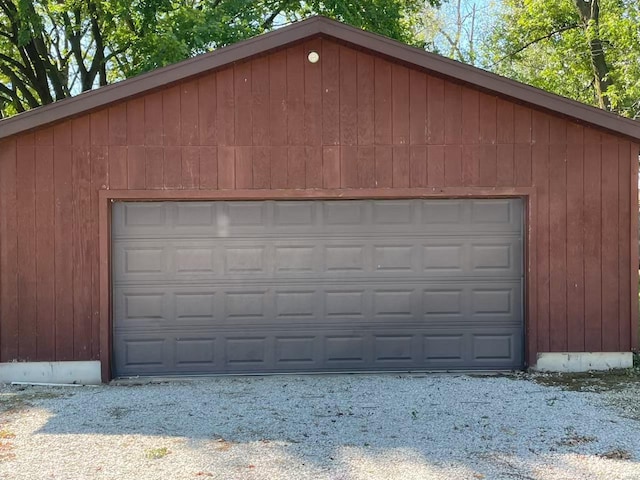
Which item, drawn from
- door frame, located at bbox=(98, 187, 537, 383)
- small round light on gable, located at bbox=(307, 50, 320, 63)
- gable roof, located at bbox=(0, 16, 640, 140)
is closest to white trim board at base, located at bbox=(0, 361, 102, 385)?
door frame, located at bbox=(98, 187, 537, 383)

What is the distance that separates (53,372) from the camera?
7.45 meters

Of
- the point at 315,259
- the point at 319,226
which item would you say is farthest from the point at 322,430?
the point at 319,226

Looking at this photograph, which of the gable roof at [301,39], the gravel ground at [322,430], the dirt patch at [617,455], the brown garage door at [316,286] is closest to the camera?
the gravel ground at [322,430]

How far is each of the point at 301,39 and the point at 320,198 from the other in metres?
1.78

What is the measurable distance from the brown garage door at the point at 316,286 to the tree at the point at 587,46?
11028mm

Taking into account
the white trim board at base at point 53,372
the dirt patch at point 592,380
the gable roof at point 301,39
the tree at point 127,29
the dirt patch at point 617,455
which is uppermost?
the tree at point 127,29

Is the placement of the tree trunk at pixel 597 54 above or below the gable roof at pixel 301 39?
above

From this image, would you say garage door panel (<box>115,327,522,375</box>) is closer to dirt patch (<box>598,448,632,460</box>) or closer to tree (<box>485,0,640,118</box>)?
dirt patch (<box>598,448,632,460</box>)

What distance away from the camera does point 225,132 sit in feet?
24.6

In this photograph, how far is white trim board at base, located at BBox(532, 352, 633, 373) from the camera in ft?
25.2

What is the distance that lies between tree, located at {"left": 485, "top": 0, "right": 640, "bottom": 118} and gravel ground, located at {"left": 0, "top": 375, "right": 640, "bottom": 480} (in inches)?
490

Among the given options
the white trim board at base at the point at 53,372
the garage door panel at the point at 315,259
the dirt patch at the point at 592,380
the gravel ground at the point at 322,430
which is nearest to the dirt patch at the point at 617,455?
the gravel ground at the point at 322,430

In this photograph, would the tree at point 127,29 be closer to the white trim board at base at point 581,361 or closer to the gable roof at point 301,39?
the gable roof at point 301,39

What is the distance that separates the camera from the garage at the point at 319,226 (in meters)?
7.45
